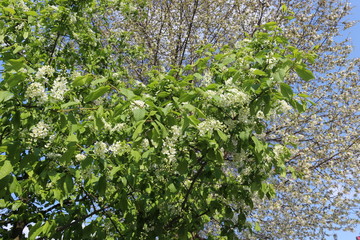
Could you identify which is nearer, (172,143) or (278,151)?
(172,143)

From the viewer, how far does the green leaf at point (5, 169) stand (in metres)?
2.47

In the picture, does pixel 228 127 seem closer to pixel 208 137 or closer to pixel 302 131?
pixel 208 137

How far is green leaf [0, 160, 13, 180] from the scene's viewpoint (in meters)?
2.47

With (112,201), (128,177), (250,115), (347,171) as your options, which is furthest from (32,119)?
(347,171)

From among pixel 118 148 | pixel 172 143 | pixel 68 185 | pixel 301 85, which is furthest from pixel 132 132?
pixel 301 85

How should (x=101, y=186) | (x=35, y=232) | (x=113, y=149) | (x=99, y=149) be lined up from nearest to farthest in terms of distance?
(x=99, y=149) → (x=101, y=186) → (x=113, y=149) → (x=35, y=232)

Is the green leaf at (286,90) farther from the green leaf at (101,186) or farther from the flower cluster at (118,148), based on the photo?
the green leaf at (101,186)

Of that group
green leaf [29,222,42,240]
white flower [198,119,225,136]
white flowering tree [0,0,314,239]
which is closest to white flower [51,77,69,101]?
white flowering tree [0,0,314,239]

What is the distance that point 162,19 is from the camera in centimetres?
1012

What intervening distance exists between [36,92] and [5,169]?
62 centimetres

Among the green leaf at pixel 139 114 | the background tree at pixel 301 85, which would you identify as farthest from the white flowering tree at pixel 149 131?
the background tree at pixel 301 85

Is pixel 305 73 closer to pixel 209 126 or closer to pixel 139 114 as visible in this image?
pixel 209 126

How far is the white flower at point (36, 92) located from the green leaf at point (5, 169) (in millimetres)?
523

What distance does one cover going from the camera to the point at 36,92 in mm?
2730
